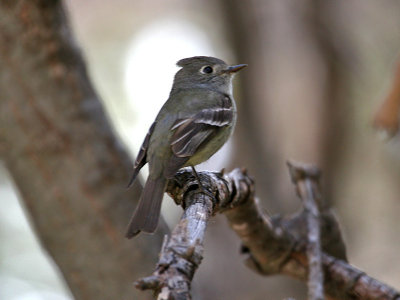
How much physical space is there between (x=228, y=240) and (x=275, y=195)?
0.73 metres

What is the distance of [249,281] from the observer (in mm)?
6023

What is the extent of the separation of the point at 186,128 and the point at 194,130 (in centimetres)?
5

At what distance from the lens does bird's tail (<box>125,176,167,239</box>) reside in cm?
252

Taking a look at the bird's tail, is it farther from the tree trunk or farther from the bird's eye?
the bird's eye

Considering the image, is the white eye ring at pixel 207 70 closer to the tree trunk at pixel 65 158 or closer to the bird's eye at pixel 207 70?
the bird's eye at pixel 207 70

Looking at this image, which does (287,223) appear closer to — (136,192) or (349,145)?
(136,192)

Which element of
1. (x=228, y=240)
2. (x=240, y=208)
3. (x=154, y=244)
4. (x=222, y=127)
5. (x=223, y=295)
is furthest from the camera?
(x=228, y=240)

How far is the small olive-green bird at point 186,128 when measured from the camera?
284 centimetres

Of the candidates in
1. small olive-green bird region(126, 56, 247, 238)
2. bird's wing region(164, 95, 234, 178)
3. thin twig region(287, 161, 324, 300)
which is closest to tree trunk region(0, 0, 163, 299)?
small olive-green bird region(126, 56, 247, 238)

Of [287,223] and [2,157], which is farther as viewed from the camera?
[2,157]

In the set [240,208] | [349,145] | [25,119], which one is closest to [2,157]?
[25,119]

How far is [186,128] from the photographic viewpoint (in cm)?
344

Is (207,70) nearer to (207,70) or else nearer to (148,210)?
(207,70)

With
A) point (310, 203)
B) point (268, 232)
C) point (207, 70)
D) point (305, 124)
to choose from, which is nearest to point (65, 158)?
point (207, 70)
